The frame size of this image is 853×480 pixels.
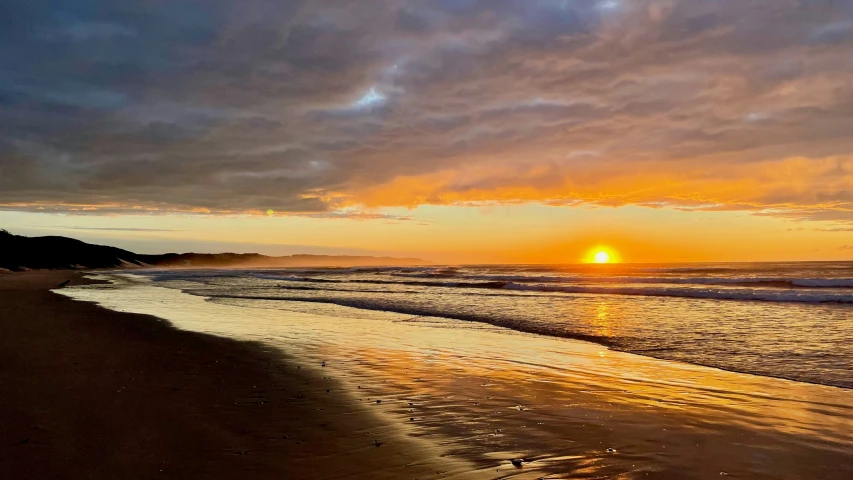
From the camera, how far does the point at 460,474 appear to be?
212 inches

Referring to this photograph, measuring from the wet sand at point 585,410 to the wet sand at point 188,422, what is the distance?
44 cm

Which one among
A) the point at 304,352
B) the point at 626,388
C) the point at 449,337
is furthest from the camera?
the point at 449,337

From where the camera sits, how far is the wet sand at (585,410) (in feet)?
18.9

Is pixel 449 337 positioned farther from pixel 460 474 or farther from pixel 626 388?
pixel 460 474

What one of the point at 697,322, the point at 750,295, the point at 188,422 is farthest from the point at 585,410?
the point at 750,295

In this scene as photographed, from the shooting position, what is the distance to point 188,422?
7094 millimetres

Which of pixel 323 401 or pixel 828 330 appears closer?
pixel 323 401

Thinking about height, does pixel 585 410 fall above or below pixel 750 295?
below

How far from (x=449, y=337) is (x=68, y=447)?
1151cm

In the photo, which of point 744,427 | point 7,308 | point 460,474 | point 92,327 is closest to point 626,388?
point 744,427

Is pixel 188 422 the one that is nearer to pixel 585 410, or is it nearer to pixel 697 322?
pixel 585 410

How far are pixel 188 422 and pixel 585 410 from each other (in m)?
5.63

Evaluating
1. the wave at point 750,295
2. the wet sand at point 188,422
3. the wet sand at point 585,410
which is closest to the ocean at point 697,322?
the wave at point 750,295

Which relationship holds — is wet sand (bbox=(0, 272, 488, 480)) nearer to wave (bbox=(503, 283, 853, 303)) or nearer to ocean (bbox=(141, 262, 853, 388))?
ocean (bbox=(141, 262, 853, 388))
